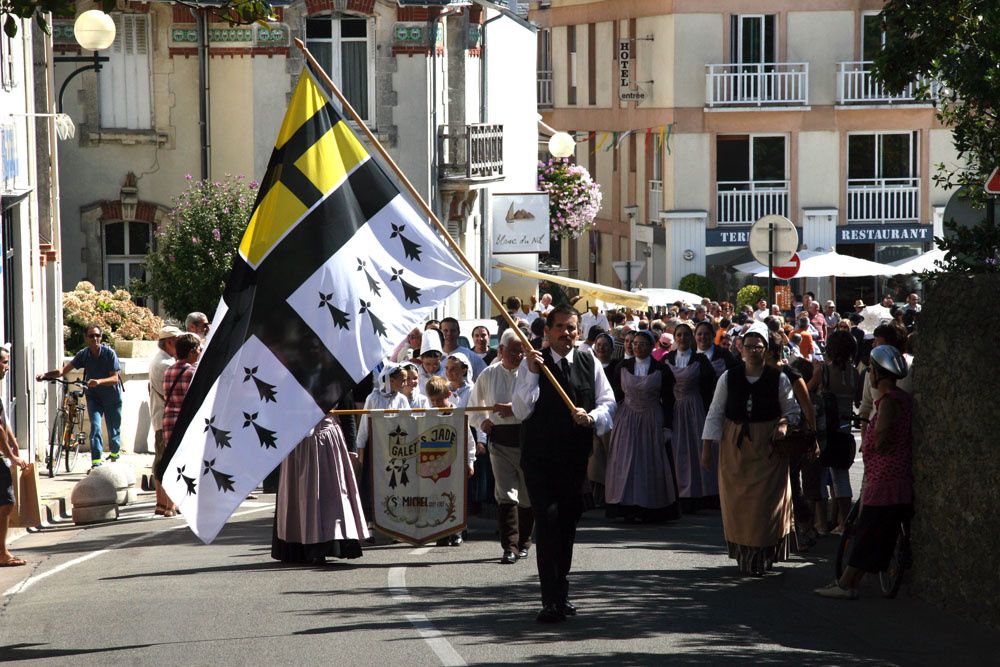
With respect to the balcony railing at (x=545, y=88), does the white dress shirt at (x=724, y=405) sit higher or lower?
lower

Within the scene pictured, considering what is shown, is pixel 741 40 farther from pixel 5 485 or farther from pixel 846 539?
pixel 846 539

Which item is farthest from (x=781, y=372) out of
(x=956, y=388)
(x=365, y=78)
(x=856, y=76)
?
(x=856, y=76)

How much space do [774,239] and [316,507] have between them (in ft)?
47.0

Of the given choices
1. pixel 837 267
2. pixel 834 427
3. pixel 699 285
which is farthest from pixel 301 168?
pixel 699 285

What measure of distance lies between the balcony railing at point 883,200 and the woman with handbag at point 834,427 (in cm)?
3463

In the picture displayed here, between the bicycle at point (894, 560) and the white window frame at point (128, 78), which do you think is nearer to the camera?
the bicycle at point (894, 560)

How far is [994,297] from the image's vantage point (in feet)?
34.6

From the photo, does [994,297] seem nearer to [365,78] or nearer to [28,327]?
[28,327]

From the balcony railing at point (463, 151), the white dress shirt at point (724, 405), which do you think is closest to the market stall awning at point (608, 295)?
the balcony railing at point (463, 151)

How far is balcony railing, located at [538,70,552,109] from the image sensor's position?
2244 inches

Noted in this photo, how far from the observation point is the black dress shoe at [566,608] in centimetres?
1042

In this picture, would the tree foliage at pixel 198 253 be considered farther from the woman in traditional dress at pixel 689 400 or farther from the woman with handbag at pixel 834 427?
the woman with handbag at pixel 834 427

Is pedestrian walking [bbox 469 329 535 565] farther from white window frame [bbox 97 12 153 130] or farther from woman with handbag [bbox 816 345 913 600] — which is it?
white window frame [bbox 97 12 153 130]

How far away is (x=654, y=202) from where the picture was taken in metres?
50.0
